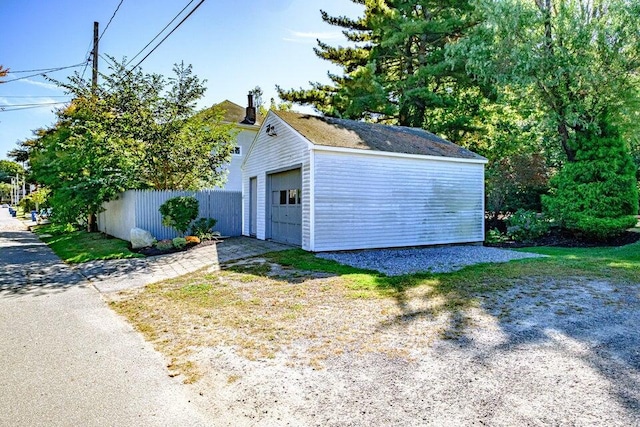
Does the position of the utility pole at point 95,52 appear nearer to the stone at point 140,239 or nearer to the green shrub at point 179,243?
the stone at point 140,239

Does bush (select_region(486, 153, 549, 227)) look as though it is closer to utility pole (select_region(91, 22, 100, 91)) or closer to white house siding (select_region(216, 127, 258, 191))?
white house siding (select_region(216, 127, 258, 191))

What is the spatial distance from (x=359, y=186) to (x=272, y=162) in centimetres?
332

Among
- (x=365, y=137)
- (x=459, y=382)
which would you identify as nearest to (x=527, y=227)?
(x=365, y=137)

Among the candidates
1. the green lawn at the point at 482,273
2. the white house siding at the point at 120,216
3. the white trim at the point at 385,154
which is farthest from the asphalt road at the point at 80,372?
the white house siding at the point at 120,216

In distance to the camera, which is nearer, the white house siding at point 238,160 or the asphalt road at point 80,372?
the asphalt road at point 80,372

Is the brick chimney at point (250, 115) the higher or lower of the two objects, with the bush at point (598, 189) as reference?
higher

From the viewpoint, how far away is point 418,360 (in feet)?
11.5

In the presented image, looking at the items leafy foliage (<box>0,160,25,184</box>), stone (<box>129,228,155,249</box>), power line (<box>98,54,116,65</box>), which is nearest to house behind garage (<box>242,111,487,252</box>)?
stone (<box>129,228,155,249</box>)

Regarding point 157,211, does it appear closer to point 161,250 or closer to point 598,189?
Answer: point 161,250

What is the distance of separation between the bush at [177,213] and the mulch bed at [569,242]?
10.1 m

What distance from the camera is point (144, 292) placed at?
6.49m

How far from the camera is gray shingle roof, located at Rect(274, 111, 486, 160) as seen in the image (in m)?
10.5

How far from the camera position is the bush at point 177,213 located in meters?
12.6

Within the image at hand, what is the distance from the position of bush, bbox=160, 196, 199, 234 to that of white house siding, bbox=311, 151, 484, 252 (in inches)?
203
